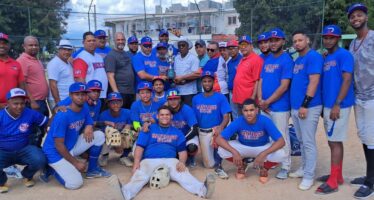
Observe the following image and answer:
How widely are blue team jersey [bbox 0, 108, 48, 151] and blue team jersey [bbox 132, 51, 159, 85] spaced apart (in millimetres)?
1882

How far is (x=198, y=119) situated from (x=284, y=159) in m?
1.46

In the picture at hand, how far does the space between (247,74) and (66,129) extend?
270 centimetres

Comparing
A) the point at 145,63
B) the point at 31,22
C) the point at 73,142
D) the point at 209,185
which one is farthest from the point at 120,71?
the point at 31,22

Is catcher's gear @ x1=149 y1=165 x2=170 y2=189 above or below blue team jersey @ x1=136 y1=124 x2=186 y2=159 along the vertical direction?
below

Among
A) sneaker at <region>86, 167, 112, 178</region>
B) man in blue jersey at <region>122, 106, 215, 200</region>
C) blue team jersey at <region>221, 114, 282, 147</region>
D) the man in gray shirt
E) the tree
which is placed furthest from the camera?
the tree

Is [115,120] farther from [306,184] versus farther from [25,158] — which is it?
[306,184]

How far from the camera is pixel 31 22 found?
21.1 metres

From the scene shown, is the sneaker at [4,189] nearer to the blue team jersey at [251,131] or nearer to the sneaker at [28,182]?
the sneaker at [28,182]

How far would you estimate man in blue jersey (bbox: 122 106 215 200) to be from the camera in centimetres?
456

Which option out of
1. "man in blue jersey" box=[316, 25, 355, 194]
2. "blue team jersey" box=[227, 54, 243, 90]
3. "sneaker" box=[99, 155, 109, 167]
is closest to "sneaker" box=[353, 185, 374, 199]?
"man in blue jersey" box=[316, 25, 355, 194]

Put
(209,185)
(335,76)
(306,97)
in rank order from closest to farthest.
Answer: (209,185) < (335,76) < (306,97)

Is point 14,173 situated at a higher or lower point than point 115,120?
lower

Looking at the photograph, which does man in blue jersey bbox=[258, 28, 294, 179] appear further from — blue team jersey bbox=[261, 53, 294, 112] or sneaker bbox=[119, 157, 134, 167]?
sneaker bbox=[119, 157, 134, 167]

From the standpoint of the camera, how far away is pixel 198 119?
553 centimetres
